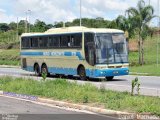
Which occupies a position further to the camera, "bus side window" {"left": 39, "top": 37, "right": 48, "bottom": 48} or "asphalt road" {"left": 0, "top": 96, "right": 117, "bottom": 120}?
"bus side window" {"left": 39, "top": 37, "right": 48, "bottom": 48}

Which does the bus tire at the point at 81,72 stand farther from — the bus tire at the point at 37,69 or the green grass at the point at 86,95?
the green grass at the point at 86,95

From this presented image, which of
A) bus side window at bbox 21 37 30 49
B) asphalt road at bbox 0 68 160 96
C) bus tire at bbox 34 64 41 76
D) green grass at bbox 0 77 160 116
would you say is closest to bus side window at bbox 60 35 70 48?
asphalt road at bbox 0 68 160 96

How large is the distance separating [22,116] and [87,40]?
53.8 feet

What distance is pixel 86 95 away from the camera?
627 inches

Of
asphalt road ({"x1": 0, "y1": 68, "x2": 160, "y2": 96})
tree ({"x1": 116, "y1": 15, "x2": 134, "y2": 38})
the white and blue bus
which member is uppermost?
tree ({"x1": 116, "y1": 15, "x2": 134, "y2": 38})

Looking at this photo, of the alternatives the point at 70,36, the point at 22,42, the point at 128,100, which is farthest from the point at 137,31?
the point at 128,100

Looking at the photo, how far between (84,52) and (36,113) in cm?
1576

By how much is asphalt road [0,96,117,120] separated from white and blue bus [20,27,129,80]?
12539mm

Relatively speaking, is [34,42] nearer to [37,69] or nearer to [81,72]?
[37,69]

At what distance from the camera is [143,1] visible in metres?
50.3

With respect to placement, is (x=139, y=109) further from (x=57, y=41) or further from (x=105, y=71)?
(x=57, y=41)

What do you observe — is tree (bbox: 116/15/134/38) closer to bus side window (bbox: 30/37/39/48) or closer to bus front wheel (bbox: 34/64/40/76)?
bus side window (bbox: 30/37/39/48)

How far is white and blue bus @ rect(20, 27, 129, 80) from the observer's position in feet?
93.6

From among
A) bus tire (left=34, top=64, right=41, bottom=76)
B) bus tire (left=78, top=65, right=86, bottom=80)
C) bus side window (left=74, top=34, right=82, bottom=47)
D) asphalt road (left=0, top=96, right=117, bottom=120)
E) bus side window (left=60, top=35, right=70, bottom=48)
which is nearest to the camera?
asphalt road (left=0, top=96, right=117, bottom=120)
